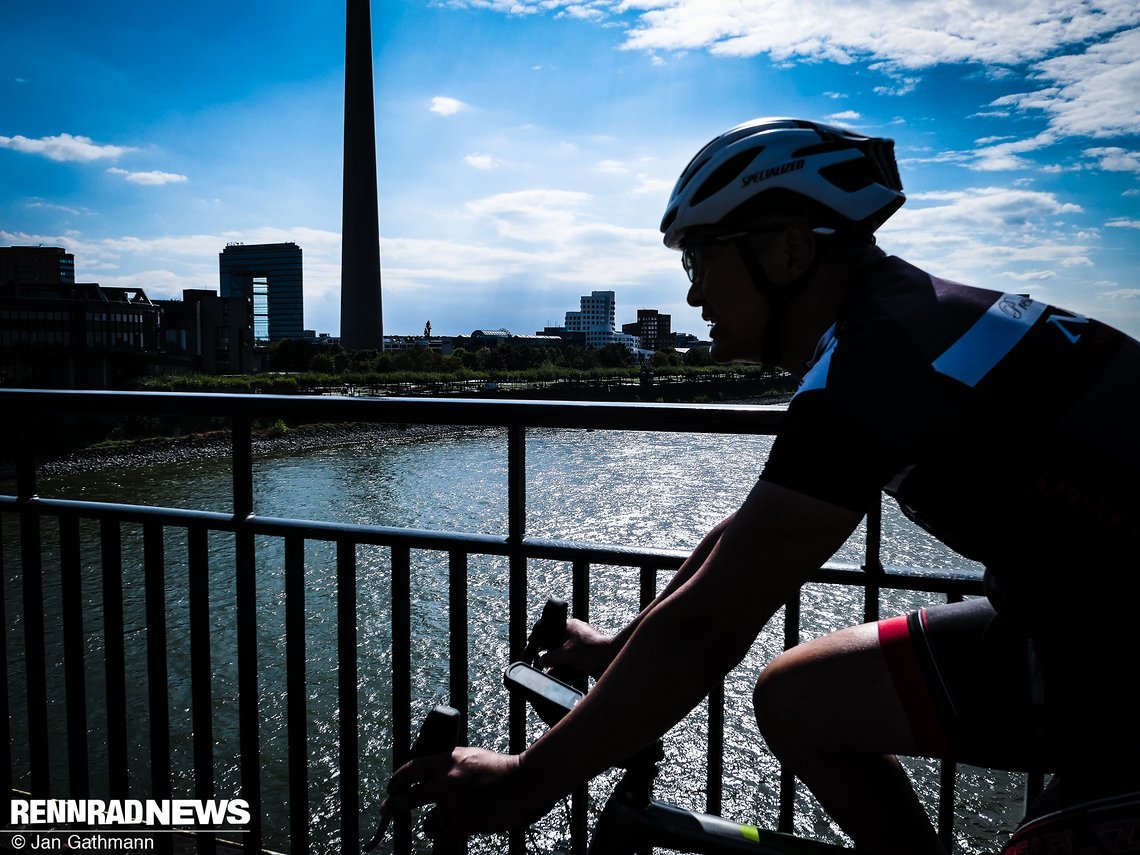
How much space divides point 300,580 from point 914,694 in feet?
5.94

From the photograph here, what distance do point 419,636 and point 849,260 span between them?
17.0m

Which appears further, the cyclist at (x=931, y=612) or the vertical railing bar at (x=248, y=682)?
the vertical railing bar at (x=248, y=682)

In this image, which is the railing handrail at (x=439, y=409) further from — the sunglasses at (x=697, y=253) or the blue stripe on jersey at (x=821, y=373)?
the blue stripe on jersey at (x=821, y=373)

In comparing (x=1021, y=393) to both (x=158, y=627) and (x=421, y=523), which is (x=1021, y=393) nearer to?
(x=158, y=627)

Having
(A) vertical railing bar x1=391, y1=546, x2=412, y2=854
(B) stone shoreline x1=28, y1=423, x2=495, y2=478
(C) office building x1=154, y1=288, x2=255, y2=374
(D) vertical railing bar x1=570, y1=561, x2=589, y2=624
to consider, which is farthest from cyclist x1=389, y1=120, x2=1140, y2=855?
(C) office building x1=154, y1=288, x2=255, y2=374

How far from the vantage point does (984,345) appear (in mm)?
1026

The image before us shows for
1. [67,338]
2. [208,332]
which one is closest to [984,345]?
[67,338]

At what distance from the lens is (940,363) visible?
3.32 ft

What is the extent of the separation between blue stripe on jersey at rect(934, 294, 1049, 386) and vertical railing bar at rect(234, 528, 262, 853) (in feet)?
6.68

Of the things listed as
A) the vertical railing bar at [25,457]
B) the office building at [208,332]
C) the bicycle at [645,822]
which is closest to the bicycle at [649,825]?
the bicycle at [645,822]

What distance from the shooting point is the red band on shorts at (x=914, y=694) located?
3.95ft

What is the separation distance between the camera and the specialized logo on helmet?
1350mm

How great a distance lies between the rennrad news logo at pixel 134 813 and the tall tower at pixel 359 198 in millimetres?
80354

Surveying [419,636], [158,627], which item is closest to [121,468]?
[419,636]
